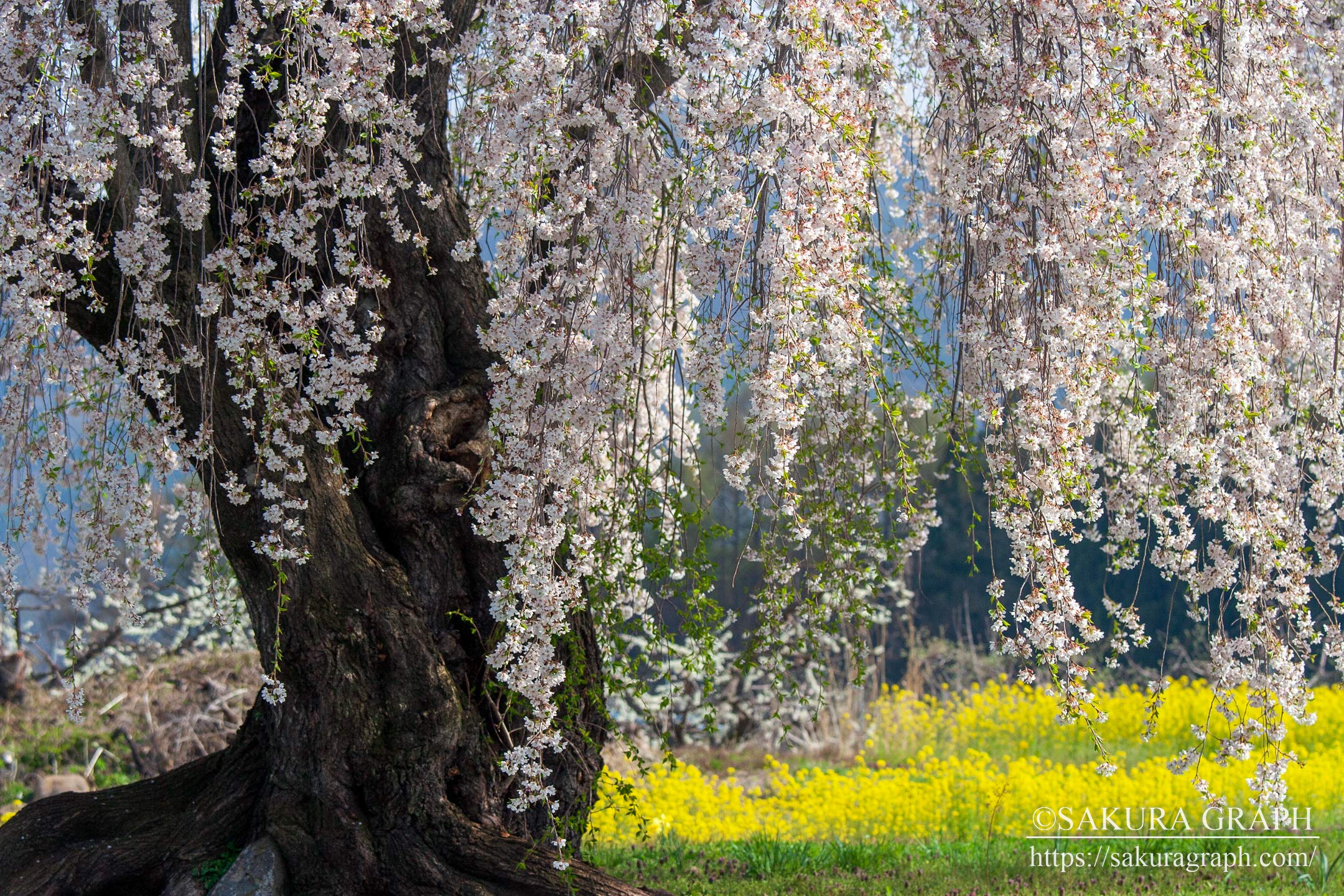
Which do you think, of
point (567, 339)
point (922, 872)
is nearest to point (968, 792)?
point (922, 872)

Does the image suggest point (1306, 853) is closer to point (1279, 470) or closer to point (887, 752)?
point (1279, 470)

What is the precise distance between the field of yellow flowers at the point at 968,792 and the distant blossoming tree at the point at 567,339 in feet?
3.57

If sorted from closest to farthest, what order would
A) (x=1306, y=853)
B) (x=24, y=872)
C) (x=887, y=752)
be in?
(x=24, y=872) → (x=1306, y=853) → (x=887, y=752)

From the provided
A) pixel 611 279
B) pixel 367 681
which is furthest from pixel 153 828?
pixel 611 279

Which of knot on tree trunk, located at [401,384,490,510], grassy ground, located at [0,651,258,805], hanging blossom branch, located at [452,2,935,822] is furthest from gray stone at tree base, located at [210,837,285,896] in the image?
grassy ground, located at [0,651,258,805]

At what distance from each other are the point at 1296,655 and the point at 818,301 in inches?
67.8

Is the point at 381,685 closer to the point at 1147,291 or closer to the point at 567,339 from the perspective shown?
the point at 567,339

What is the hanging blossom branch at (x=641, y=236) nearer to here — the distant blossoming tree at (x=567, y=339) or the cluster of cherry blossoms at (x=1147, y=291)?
the distant blossoming tree at (x=567, y=339)

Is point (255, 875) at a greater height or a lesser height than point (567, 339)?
lesser

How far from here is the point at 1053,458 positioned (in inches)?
101

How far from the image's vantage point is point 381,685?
3080mm

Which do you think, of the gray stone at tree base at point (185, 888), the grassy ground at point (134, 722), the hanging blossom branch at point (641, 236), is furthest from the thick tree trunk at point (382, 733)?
the grassy ground at point (134, 722)

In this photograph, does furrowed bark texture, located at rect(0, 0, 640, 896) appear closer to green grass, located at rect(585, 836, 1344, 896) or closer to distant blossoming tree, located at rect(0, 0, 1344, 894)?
distant blossoming tree, located at rect(0, 0, 1344, 894)

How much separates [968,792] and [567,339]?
404cm
